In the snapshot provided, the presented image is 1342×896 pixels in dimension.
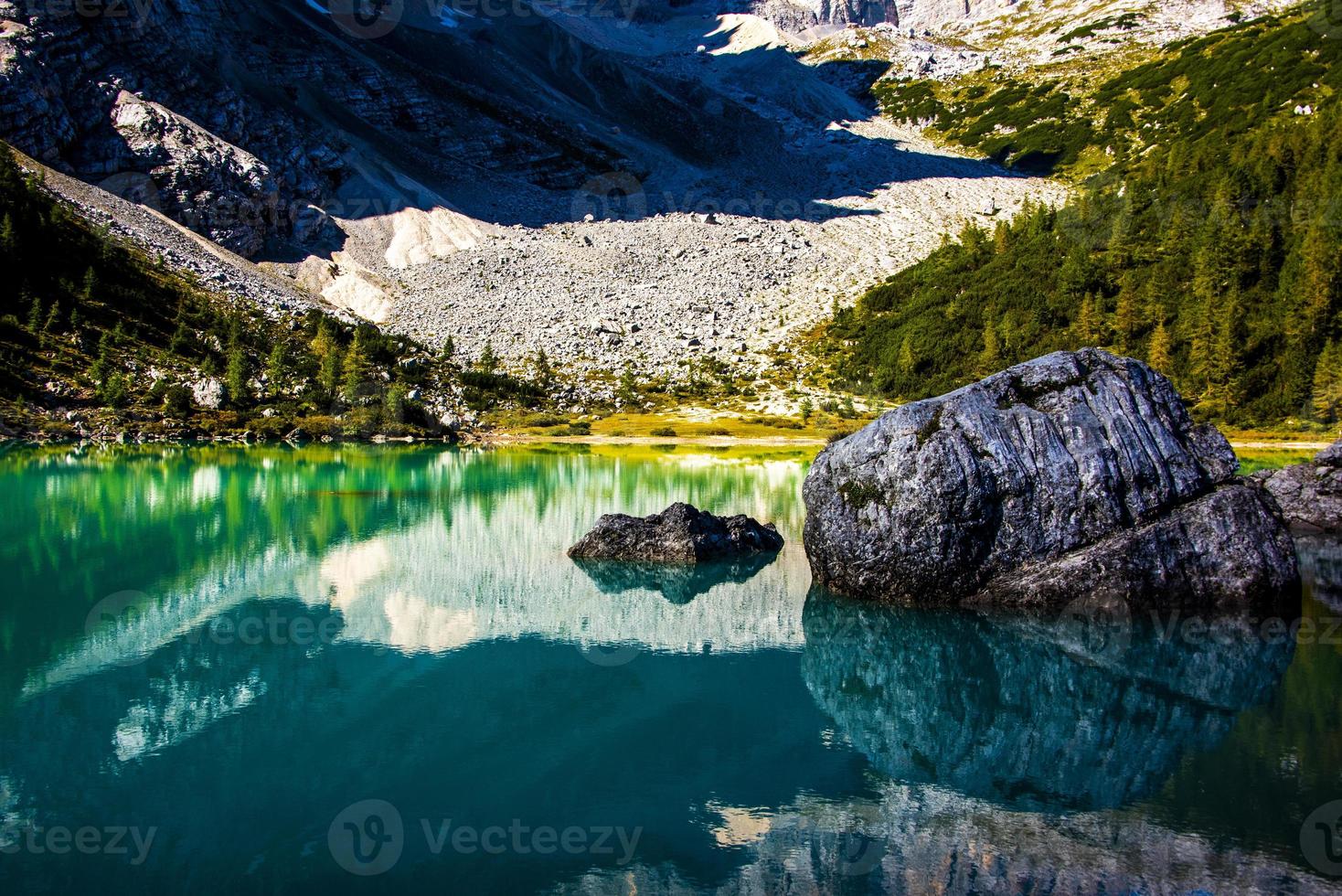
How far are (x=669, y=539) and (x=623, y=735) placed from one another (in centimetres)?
1151

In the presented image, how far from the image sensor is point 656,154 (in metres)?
144

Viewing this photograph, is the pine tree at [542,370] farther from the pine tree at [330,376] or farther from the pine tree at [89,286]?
the pine tree at [89,286]

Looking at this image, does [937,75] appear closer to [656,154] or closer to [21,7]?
[656,154]

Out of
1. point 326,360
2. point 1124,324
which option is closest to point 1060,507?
point 1124,324

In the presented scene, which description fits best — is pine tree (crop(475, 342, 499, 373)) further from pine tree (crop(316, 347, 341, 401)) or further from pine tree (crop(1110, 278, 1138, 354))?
pine tree (crop(1110, 278, 1138, 354))

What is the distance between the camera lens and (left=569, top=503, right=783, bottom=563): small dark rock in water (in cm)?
2273

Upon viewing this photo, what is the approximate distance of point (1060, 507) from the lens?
56.4 ft

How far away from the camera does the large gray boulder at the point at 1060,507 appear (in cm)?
1705

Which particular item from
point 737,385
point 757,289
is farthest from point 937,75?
point 737,385

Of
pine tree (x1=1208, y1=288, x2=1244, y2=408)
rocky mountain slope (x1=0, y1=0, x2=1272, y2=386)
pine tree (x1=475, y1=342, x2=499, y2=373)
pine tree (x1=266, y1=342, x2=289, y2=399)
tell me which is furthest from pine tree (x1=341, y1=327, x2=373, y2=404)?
pine tree (x1=1208, y1=288, x2=1244, y2=408)

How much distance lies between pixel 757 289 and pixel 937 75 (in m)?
122

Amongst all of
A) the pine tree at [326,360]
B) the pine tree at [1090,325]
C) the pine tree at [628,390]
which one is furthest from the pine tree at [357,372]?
the pine tree at [1090,325]

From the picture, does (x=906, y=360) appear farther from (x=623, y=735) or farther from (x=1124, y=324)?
(x=623, y=735)

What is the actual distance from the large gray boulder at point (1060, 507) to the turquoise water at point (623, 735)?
90 centimetres
